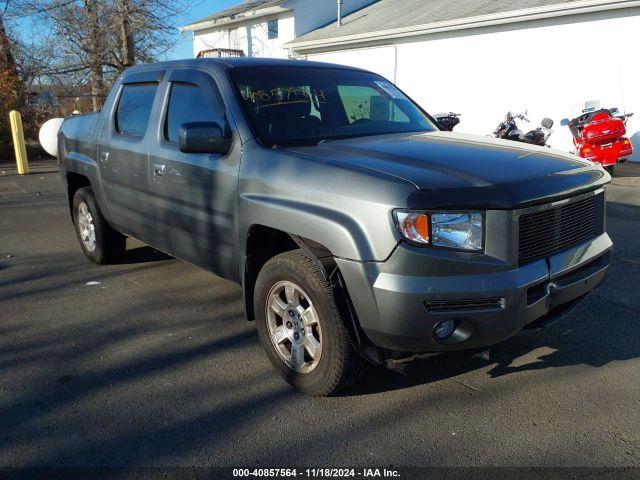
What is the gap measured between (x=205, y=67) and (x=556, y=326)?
3163mm

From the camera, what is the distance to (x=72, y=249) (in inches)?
265

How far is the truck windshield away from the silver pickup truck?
0.05 ft

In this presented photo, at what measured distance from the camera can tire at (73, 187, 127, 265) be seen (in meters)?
5.71

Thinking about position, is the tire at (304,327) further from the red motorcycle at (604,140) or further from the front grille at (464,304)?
the red motorcycle at (604,140)

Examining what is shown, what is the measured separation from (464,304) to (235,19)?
2680 cm

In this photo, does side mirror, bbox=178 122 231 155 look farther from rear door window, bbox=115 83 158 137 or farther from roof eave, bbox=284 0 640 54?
roof eave, bbox=284 0 640 54

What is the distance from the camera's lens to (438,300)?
2764mm

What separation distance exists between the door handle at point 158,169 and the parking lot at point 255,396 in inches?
44.4

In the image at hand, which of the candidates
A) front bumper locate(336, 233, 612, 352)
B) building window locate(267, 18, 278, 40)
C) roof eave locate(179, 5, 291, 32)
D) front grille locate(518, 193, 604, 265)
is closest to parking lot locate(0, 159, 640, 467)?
front bumper locate(336, 233, 612, 352)

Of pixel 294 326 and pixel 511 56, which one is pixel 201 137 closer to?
pixel 294 326

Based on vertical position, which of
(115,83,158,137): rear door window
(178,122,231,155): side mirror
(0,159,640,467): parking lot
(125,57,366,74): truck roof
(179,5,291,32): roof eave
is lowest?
(0,159,640,467): parking lot

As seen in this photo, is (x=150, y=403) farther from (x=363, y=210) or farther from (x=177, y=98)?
(x=177, y=98)

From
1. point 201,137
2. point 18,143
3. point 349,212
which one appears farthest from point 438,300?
point 18,143

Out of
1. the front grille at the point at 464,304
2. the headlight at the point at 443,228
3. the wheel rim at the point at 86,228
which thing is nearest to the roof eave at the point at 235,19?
the wheel rim at the point at 86,228
